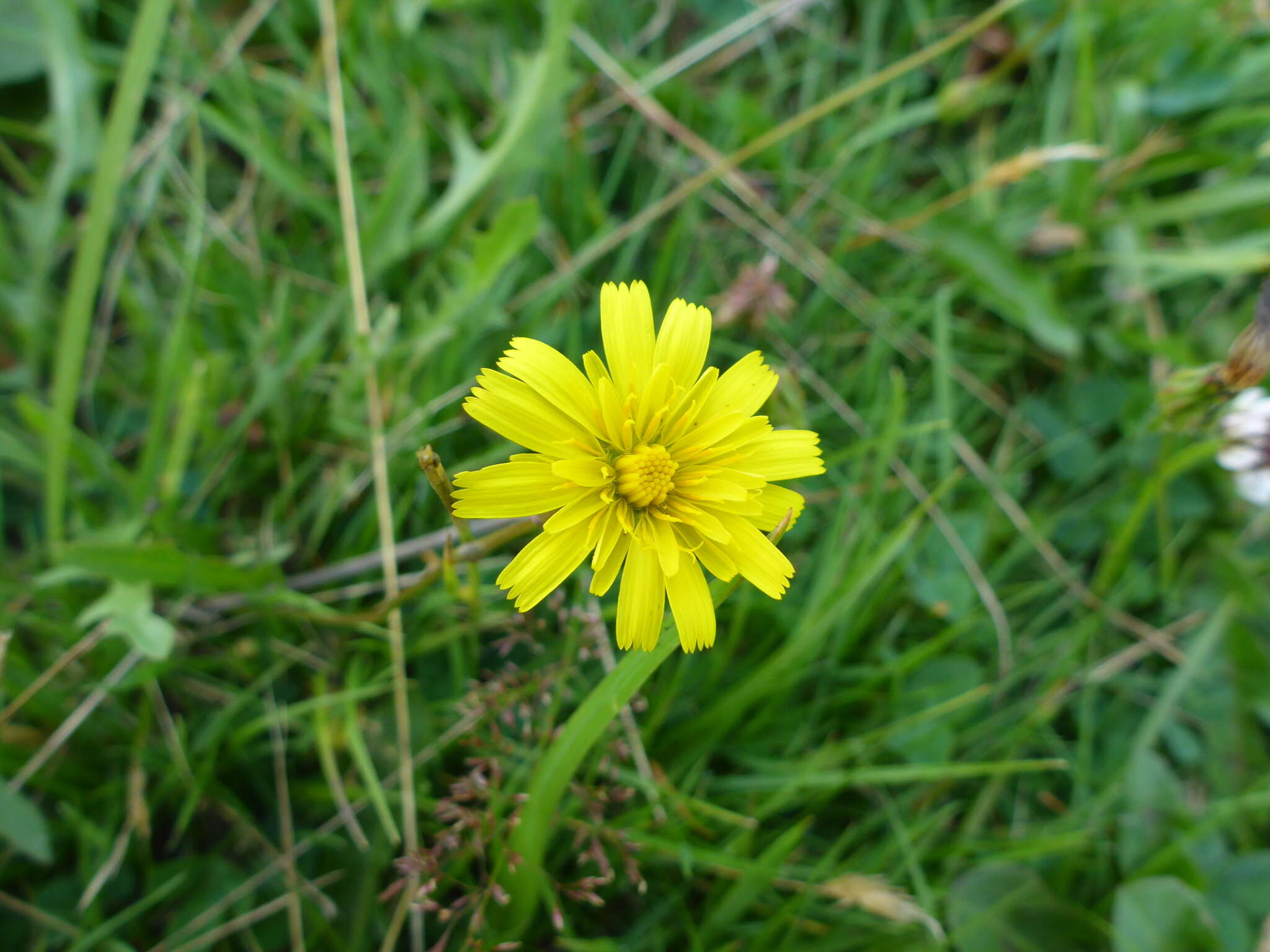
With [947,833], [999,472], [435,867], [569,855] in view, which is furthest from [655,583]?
[999,472]

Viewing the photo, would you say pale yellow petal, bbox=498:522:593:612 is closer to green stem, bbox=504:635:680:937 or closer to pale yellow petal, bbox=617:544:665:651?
pale yellow petal, bbox=617:544:665:651

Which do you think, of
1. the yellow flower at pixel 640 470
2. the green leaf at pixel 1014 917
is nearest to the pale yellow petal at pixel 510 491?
the yellow flower at pixel 640 470

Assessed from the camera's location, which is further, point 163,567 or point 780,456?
point 163,567

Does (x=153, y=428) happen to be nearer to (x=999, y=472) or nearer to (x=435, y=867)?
(x=435, y=867)

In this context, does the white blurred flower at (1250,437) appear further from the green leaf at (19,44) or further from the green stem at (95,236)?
the green leaf at (19,44)

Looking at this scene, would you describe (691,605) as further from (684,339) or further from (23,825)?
(23,825)

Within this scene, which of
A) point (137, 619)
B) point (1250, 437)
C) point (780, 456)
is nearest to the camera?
point (780, 456)

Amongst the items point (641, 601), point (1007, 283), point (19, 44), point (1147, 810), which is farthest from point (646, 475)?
point (19, 44)
